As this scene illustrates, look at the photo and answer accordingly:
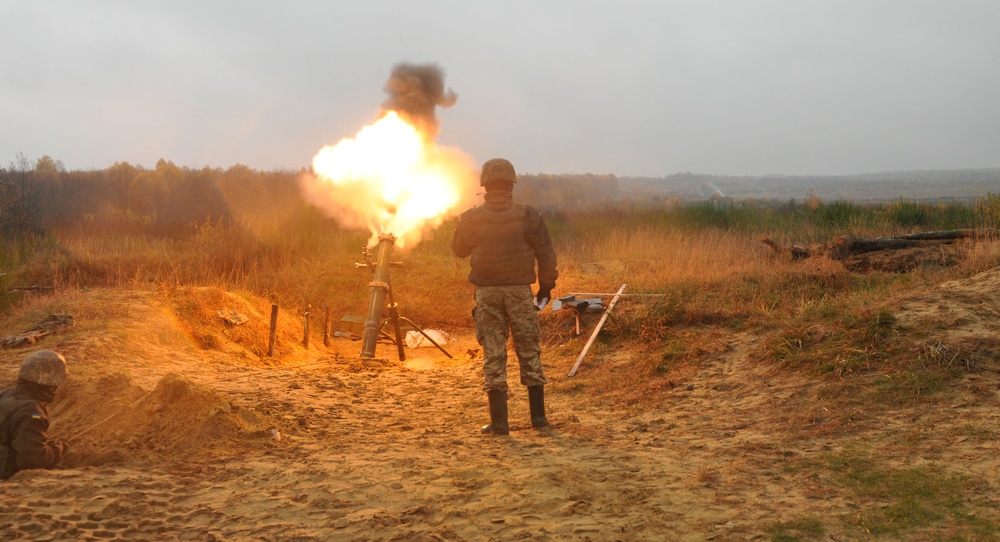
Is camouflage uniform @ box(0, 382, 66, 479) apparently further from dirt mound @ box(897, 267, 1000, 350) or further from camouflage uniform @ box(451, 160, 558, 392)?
dirt mound @ box(897, 267, 1000, 350)

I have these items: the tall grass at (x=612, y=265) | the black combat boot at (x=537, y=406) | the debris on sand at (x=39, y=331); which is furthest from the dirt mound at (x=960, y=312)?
the debris on sand at (x=39, y=331)

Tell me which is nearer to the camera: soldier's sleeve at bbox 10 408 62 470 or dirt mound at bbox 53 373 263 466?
soldier's sleeve at bbox 10 408 62 470

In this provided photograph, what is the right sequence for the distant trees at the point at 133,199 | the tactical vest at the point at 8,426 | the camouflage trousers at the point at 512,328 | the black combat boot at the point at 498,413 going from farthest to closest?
1. the distant trees at the point at 133,199
2. the camouflage trousers at the point at 512,328
3. the black combat boot at the point at 498,413
4. the tactical vest at the point at 8,426

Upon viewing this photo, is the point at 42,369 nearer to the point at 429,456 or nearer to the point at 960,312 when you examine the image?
the point at 429,456

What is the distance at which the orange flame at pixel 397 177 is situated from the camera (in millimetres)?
11391

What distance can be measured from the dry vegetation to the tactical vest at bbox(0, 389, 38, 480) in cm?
47

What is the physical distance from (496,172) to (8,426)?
157 inches

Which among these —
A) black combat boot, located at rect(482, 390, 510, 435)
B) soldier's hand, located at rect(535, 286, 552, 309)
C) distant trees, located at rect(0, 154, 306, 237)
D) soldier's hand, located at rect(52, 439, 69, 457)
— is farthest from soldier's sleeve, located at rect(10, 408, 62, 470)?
distant trees, located at rect(0, 154, 306, 237)

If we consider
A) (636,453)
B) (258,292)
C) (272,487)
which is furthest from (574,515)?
(258,292)

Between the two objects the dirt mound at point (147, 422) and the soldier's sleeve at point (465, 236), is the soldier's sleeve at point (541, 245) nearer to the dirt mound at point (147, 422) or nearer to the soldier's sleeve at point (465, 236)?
the soldier's sleeve at point (465, 236)

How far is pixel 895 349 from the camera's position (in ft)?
23.1

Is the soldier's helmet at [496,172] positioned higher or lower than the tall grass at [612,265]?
higher

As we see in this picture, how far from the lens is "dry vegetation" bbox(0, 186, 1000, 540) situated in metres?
4.78

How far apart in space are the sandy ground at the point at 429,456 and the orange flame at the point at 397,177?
10.3 feet
